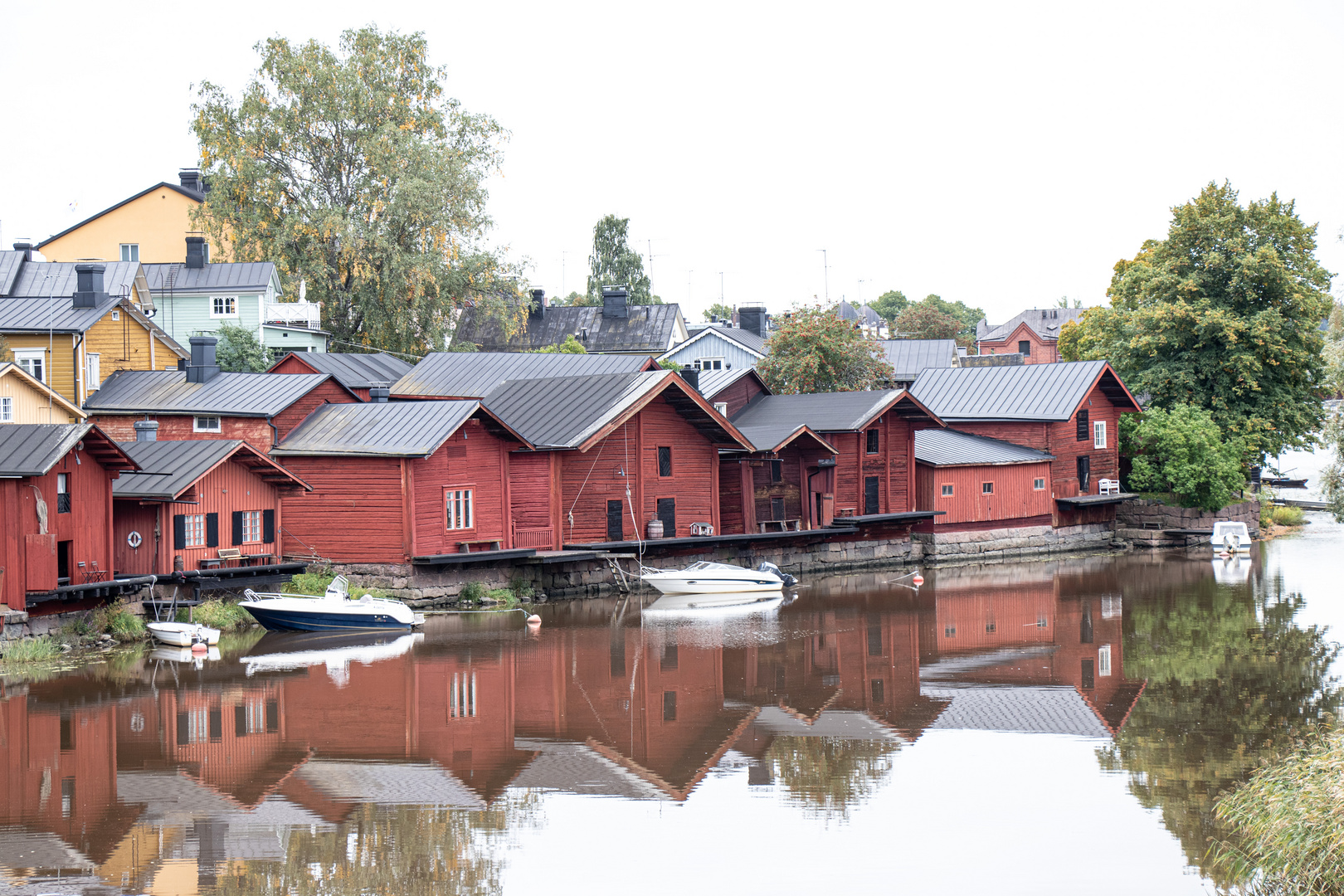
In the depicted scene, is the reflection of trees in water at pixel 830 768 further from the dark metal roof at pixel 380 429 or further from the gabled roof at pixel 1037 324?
the gabled roof at pixel 1037 324

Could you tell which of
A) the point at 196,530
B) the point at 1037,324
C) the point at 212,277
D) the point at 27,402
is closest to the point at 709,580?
the point at 196,530

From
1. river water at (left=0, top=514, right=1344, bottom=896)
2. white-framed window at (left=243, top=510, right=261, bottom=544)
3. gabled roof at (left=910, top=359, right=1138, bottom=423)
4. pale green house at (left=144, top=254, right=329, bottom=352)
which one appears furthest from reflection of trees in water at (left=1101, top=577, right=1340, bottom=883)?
pale green house at (left=144, top=254, right=329, bottom=352)

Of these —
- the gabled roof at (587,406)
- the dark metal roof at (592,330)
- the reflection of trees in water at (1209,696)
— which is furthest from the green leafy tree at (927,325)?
the reflection of trees in water at (1209,696)


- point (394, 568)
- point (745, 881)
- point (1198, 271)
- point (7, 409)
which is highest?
point (1198, 271)

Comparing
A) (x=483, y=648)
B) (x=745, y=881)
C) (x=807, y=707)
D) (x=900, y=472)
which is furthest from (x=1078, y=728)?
(x=900, y=472)

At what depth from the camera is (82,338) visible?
43.6 meters

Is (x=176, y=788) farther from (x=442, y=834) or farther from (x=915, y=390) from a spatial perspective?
(x=915, y=390)

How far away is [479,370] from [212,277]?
13.5m

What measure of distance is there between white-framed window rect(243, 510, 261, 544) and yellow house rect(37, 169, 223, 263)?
1381 inches

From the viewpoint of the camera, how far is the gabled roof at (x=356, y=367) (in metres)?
48.2

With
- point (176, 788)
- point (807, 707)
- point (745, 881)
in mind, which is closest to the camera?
point (745, 881)

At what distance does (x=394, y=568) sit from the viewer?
1467 inches

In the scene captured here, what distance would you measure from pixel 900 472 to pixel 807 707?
25677 millimetres

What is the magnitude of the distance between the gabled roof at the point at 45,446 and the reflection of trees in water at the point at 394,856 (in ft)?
45.9
